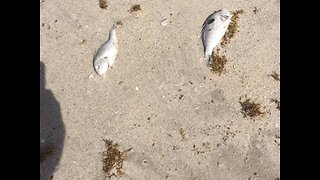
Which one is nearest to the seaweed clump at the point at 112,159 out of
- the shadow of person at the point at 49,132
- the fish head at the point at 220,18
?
the shadow of person at the point at 49,132

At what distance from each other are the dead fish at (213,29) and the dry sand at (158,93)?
100mm

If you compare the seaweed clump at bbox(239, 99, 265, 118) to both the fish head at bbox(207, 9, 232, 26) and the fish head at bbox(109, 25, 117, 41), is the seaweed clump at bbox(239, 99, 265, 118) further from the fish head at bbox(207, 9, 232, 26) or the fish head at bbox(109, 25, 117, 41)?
the fish head at bbox(109, 25, 117, 41)

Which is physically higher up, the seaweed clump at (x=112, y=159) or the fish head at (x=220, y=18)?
the fish head at (x=220, y=18)

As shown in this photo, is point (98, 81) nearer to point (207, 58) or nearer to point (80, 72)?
point (80, 72)

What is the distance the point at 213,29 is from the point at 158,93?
1311 millimetres

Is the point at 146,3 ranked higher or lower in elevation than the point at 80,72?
higher

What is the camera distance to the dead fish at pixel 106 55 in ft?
23.4

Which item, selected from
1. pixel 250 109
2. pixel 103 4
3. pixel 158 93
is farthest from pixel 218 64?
pixel 103 4

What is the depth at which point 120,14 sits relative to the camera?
734 centimetres

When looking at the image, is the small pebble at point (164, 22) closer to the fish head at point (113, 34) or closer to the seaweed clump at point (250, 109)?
the fish head at point (113, 34)

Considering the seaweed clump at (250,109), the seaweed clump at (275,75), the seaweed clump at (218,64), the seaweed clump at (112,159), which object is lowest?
the seaweed clump at (112,159)

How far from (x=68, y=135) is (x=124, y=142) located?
0.87 meters

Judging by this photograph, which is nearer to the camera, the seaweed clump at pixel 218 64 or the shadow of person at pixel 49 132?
the shadow of person at pixel 49 132
